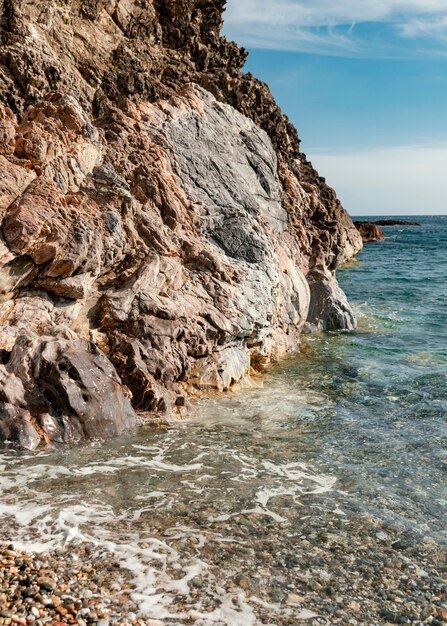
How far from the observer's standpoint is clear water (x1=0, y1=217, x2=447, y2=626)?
23.0 ft

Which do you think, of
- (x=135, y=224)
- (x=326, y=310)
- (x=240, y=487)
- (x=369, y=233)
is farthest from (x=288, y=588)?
(x=369, y=233)

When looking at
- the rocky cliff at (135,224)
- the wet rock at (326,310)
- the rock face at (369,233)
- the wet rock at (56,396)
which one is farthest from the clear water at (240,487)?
the rock face at (369,233)

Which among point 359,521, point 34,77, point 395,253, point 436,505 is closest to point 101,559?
point 359,521

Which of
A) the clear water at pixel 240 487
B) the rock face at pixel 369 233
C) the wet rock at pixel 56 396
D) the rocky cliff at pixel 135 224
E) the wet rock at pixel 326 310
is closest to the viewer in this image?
the clear water at pixel 240 487

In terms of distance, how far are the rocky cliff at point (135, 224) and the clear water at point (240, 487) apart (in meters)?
1.26

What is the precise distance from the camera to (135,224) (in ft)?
51.2

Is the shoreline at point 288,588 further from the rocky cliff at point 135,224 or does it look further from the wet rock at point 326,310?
the wet rock at point 326,310

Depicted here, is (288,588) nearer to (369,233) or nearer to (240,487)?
(240,487)

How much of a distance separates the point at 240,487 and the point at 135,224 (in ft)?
28.1

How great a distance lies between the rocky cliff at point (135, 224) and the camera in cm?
1197

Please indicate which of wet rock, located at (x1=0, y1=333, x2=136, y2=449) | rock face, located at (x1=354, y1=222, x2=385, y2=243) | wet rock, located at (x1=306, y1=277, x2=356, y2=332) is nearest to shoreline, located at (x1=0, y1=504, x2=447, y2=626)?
wet rock, located at (x1=0, y1=333, x2=136, y2=449)

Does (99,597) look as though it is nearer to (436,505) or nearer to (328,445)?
(436,505)

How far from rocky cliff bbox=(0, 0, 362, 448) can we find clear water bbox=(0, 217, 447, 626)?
1.26 metres

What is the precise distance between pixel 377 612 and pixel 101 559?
3.37 m
